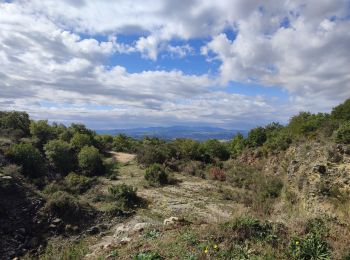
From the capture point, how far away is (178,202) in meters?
15.6

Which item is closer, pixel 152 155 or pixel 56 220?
pixel 56 220

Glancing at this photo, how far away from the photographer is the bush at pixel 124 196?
14893 mm

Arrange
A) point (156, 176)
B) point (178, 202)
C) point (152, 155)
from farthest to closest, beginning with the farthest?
point (152, 155) < point (156, 176) < point (178, 202)

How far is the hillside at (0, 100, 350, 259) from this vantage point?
6.80 meters

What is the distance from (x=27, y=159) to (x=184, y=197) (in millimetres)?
9365

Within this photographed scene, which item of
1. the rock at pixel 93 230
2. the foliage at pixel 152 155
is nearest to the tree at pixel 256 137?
the foliage at pixel 152 155

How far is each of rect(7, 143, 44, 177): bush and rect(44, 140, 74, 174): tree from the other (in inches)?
89.3

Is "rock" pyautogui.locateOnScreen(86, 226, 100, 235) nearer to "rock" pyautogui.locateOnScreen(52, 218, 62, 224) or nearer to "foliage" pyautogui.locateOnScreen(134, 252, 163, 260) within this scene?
"rock" pyautogui.locateOnScreen(52, 218, 62, 224)

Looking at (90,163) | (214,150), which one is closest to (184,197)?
(90,163)

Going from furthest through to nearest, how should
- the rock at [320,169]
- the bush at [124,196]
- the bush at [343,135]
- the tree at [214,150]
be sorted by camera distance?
the tree at [214,150]
the bush at [124,196]
the bush at [343,135]
the rock at [320,169]

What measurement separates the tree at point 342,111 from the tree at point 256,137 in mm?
6372

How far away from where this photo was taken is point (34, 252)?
1051 cm

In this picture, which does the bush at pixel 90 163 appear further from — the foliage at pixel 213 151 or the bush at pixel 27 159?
the foliage at pixel 213 151

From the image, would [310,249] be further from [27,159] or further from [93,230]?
[27,159]
